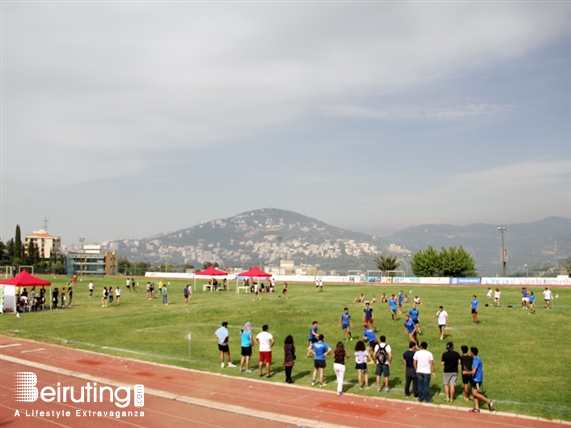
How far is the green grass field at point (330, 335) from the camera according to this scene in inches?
620

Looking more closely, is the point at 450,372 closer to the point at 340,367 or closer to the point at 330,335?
the point at 340,367

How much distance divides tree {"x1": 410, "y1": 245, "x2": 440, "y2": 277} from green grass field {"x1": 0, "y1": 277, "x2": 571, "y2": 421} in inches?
1704

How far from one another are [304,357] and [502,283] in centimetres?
4994

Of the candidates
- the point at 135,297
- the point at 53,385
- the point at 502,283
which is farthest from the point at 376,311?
the point at 502,283

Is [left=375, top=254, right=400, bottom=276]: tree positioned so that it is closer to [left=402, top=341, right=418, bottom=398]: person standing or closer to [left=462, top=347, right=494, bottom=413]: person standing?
[left=402, top=341, right=418, bottom=398]: person standing

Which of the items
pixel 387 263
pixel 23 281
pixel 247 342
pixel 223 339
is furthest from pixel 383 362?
pixel 387 263

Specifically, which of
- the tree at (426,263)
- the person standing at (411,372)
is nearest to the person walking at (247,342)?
the person standing at (411,372)

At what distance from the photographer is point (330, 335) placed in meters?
24.9

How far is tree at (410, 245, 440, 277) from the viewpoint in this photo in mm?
85363

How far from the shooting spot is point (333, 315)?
3086cm

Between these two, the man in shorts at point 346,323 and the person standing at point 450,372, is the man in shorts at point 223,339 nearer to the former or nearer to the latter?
the man in shorts at point 346,323
